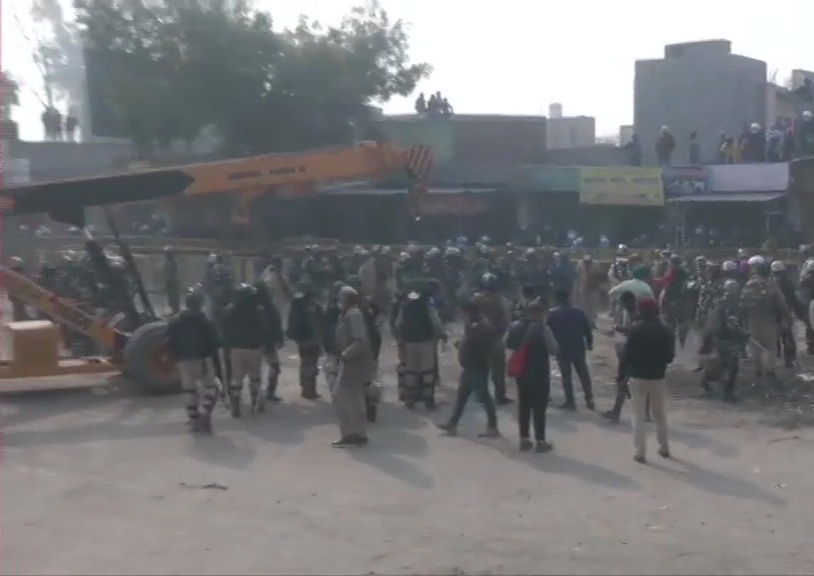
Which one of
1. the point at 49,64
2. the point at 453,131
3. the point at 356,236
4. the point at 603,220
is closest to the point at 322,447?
the point at 603,220

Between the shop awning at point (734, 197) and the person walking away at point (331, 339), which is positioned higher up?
the shop awning at point (734, 197)

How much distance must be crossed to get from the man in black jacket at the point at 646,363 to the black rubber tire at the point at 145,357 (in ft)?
21.1

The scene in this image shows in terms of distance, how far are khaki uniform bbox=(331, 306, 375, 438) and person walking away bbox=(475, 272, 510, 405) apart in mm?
2491

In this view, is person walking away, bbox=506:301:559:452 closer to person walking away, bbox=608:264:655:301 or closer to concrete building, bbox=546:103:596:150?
person walking away, bbox=608:264:655:301

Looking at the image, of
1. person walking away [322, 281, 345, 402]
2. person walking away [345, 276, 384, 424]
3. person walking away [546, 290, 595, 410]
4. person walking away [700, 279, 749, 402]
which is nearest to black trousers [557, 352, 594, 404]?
person walking away [546, 290, 595, 410]

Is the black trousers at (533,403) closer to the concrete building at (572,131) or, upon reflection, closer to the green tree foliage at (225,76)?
the green tree foliage at (225,76)

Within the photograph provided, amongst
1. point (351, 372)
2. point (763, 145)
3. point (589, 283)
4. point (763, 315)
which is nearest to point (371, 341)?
point (351, 372)

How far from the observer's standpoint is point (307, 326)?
48.4ft

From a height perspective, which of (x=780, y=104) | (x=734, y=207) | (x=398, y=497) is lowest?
(x=398, y=497)

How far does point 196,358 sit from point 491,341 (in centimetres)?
330

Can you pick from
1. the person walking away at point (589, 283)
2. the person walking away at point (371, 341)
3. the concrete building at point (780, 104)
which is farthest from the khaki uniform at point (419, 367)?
the concrete building at point (780, 104)

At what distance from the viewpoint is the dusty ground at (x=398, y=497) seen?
27.2ft

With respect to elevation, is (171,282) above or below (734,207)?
below

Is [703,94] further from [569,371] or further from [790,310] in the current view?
[569,371]
